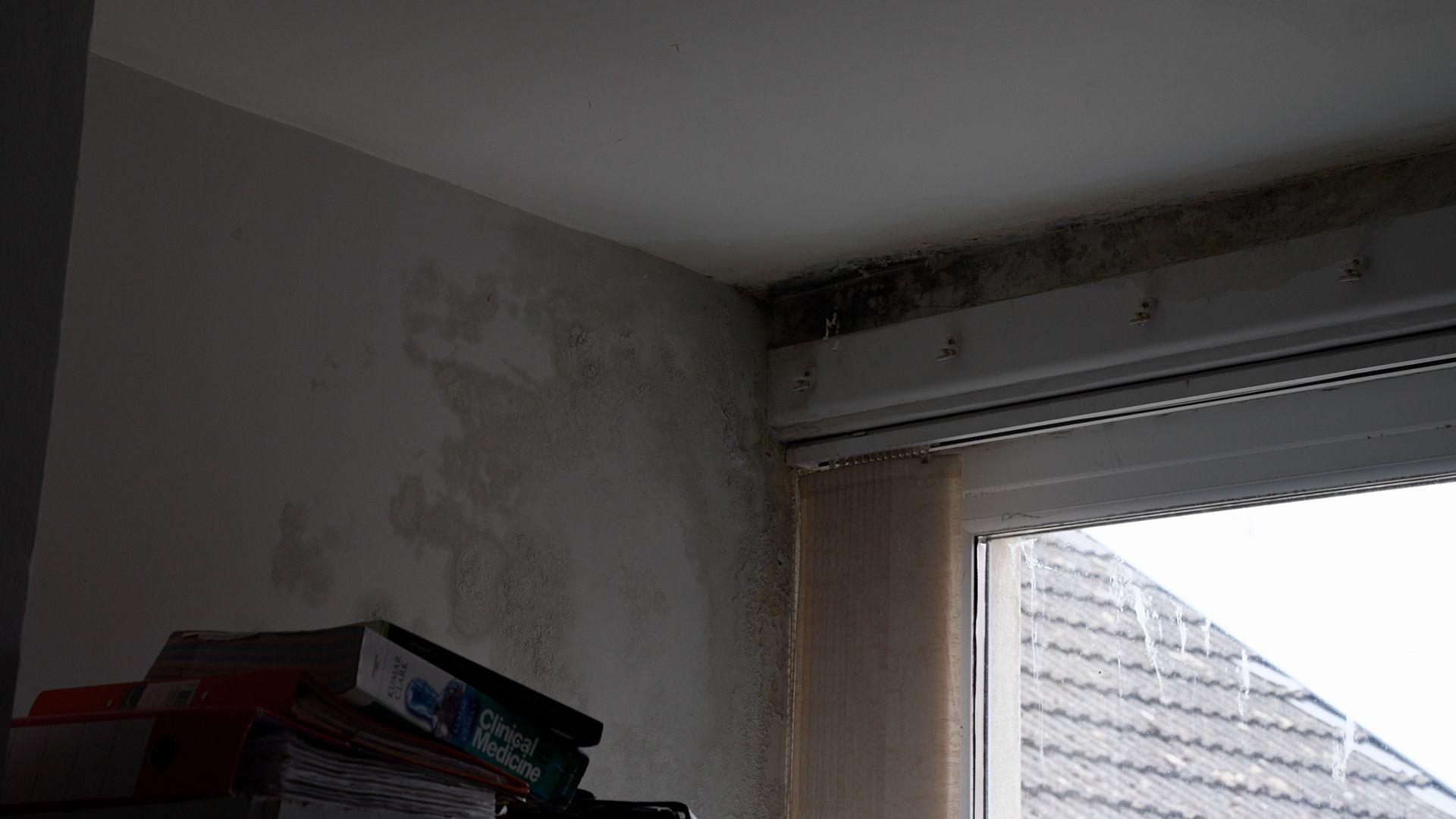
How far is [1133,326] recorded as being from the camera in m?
2.40

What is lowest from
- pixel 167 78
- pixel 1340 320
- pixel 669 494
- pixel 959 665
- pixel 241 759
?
pixel 241 759

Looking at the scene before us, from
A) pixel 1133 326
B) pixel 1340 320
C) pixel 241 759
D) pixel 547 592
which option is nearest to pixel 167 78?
pixel 547 592

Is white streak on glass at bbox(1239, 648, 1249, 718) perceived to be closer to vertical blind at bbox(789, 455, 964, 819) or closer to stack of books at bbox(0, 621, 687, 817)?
vertical blind at bbox(789, 455, 964, 819)

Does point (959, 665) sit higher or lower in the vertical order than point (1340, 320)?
lower

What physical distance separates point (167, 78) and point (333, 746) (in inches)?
49.4

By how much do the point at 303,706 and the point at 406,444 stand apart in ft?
3.41

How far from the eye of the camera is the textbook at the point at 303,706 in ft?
4.04

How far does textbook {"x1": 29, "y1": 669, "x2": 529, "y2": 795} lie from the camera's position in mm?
1230

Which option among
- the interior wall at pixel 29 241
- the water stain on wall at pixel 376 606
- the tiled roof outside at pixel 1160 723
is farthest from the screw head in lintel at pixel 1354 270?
the interior wall at pixel 29 241

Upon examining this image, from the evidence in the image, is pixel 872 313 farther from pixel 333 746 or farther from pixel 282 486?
pixel 333 746

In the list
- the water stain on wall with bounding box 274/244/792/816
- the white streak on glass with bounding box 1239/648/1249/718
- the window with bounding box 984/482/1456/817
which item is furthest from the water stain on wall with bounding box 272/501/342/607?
the white streak on glass with bounding box 1239/648/1249/718

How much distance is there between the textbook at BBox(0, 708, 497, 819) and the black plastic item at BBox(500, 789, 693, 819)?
0.21m

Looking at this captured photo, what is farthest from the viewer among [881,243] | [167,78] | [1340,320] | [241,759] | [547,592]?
[881,243]

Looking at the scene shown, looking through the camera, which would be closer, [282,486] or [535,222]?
[282,486]
